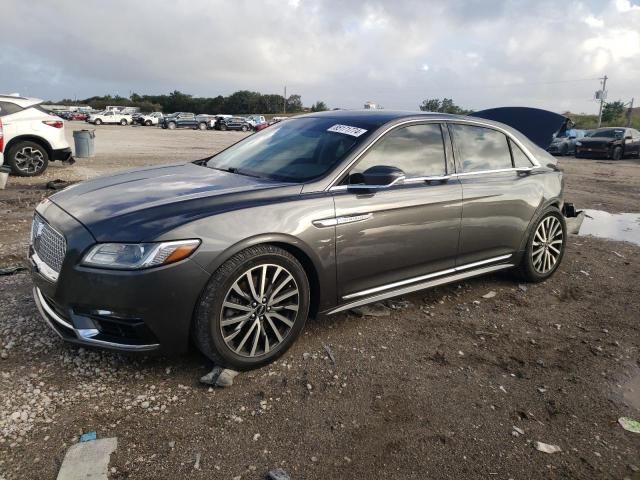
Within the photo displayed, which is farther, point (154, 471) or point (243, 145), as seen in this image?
point (243, 145)

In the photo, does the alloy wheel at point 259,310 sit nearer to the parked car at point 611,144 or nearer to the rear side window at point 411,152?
the rear side window at point 411,152

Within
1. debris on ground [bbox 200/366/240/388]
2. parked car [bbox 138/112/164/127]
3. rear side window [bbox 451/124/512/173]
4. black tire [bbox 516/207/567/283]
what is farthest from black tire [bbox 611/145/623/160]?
parked car [bbox 138/112/164/127]

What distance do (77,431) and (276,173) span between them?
2058 millimetres

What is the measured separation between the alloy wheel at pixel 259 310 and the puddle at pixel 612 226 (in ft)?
18.8

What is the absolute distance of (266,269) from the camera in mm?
3041

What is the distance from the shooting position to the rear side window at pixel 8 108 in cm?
989

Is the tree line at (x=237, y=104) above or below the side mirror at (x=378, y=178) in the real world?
above

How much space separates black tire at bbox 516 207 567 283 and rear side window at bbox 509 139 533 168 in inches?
20.1

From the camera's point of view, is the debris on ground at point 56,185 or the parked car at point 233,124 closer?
the debris on ground at point 56,185

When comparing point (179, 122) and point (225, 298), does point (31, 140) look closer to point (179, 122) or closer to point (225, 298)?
point (225, 298)

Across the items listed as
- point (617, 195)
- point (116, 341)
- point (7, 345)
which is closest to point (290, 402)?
point (116, 341)

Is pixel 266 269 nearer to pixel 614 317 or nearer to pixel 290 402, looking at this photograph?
pixel 290 402

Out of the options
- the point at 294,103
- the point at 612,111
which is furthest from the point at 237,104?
the point at 612,111

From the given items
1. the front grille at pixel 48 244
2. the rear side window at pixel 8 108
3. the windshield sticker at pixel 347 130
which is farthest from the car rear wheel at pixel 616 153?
the front grille at pixel 48 244
